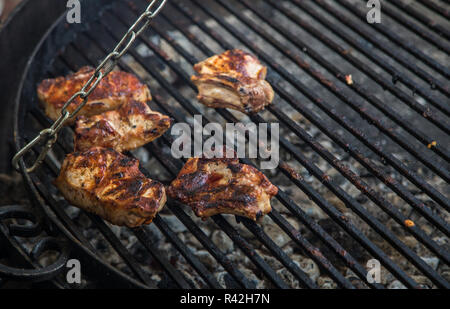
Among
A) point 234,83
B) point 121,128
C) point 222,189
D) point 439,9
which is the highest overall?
point 439,9

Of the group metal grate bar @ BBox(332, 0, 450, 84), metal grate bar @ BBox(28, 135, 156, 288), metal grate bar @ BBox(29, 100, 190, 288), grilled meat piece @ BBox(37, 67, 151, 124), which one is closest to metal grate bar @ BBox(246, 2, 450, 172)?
metal grate bar @ BBox(332, 0, 450, 84)

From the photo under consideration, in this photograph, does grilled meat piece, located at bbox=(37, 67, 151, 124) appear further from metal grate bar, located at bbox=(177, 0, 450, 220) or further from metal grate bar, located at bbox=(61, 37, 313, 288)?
metal grate bar, located at bbox=(61, 37, 313, 288)

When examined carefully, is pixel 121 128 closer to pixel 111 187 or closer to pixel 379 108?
pixel 111 187

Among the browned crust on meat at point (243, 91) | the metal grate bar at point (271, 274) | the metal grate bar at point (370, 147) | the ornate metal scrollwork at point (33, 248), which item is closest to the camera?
the ornate metal scrollwork at point (33, 248)

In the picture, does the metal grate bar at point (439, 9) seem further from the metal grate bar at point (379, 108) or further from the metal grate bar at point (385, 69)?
the metal grate bar at point (379, 108)

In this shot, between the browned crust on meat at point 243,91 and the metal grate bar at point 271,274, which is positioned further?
the browned crust on meat at point 243,91

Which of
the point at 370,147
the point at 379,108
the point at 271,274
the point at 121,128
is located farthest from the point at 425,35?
the point at 121,128

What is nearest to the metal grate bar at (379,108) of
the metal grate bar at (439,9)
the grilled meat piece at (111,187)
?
the metal grate bar at (439,9)
